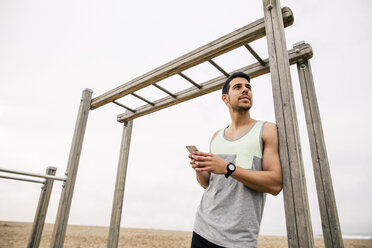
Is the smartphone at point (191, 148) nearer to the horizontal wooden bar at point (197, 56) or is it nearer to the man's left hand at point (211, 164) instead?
the man's left hand at point (211, 164)

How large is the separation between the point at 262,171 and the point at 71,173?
2.57 meters

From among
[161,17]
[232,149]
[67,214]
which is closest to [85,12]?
[161,17]

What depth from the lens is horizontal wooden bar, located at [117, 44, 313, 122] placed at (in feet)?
8.24

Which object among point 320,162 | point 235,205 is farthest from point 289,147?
point 320,162

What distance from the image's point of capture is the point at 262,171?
48.4 inches

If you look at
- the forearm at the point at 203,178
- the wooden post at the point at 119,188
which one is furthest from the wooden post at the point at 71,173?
the forearm at the point at 203,178

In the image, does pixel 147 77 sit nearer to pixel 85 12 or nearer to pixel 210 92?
Answer: pixel 210 92

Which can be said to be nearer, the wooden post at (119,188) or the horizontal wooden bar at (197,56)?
the horizontal wooden bar at (197,56)

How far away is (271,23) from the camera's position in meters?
1.75

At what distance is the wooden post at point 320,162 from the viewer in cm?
210

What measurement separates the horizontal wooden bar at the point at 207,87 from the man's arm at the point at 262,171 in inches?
61.8

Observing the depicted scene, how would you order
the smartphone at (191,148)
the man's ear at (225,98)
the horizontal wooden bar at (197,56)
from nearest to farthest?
1. the smartphone at (191,148)
2. the man's ear at (225,98)
3. the horizontal wooden bar at (197,56)

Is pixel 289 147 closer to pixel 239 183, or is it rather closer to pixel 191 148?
pixel 239 183

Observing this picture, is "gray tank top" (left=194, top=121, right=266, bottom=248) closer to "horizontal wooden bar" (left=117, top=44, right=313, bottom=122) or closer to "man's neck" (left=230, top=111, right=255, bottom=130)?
"man's neck" (left=230, top=111, right=255, bottom=130)
